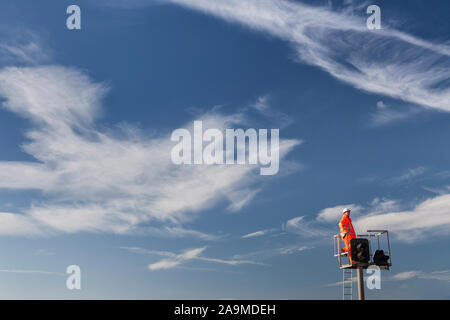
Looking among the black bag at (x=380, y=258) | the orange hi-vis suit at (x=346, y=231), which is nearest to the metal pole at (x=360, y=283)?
the black bag at (x=380, y=258)

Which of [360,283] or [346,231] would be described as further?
[346,231]

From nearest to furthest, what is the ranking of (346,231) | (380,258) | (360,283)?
(360,283) < (380,258) < (346,231)

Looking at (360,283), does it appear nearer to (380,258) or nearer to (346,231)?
(380,258)

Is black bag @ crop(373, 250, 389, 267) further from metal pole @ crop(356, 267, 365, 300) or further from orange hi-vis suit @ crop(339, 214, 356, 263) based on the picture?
orange hi-vis suit @ crop(339, 214, 356, 263)

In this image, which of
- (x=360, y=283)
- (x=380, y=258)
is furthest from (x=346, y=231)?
(x=360, y=283)

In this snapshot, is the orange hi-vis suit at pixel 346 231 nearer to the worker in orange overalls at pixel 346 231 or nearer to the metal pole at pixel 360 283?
the worker in orange overalls at pixel 346 231

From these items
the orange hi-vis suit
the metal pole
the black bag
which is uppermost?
the orange hi-vis suit

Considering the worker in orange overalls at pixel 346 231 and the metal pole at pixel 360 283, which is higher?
the worker in orange overalls at pixel 346 231

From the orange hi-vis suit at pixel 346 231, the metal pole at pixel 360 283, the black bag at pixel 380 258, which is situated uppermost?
the orange hi-vis suit at pixel 346 231

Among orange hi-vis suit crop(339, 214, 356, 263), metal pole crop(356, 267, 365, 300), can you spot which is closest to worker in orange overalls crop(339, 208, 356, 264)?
orange hi-vis suit crop(339, 214, 356, 263)
